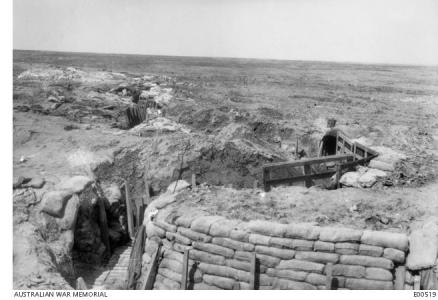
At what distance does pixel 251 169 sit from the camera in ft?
42.9

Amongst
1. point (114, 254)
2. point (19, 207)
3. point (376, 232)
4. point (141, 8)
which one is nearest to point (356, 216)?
point (376, 232)

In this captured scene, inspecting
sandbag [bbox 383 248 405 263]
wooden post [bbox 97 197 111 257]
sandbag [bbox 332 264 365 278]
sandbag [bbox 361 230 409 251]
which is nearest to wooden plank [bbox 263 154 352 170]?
sandbag [bbox 361 230 409 251]

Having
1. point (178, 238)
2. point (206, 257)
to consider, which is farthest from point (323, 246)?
point (178, 238)

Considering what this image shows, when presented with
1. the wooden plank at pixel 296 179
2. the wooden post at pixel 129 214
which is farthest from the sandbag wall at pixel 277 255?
the wooden post at pixel 129 214

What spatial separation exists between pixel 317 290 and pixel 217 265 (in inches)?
75.5

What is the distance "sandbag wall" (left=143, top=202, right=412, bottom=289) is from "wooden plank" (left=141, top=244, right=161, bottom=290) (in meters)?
0.11

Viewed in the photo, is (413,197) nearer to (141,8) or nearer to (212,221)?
(212,221)

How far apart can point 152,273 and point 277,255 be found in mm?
2647

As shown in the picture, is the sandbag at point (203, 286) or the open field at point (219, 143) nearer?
the sandbag at point (203, 286)

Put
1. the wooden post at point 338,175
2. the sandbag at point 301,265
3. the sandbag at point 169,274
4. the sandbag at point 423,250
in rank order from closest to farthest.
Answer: the sandbag at point 423,250 < the sandbag at point 301,265 < the sandbag at point 169,274 < the wooden post at point 338,175

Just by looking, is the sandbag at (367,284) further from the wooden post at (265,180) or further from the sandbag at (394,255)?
the wooden post at (265,180)

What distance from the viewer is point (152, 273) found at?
7906 mm

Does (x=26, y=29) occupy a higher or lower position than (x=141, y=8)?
lower

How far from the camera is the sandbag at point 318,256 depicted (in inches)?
271
